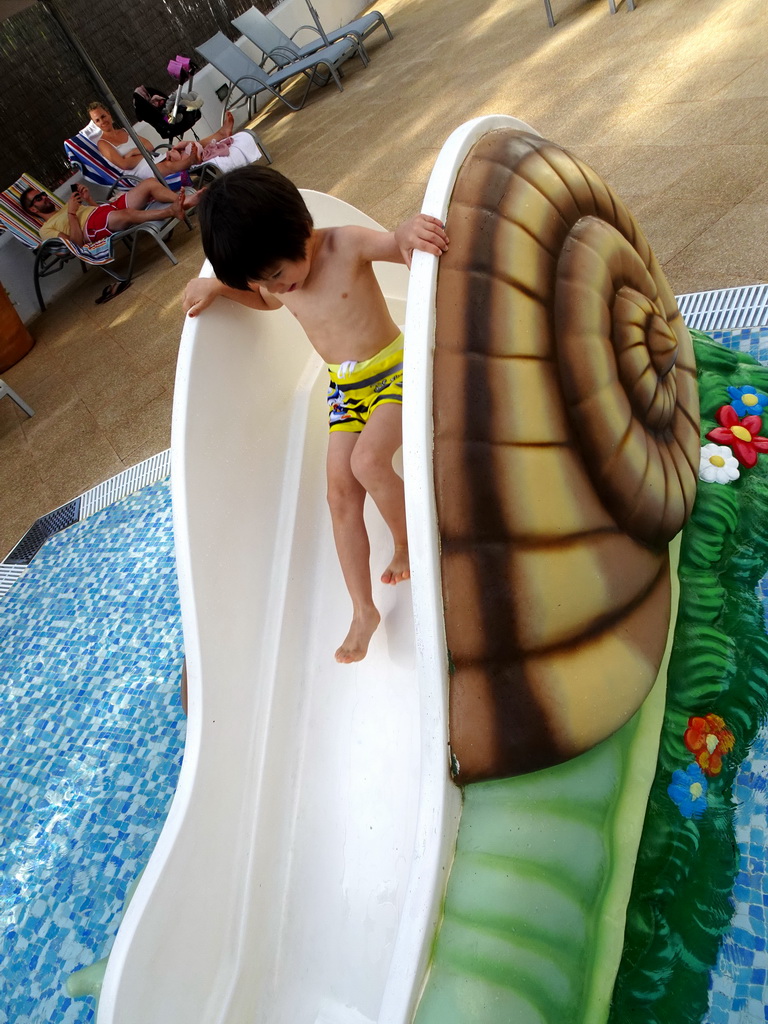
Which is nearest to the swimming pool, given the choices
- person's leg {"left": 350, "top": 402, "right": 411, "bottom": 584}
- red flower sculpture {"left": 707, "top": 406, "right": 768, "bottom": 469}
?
red flower sculpture {"left": 707, "top": 406, "right": 768, "bottom": 469}

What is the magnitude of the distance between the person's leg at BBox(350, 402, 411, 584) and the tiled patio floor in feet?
5.31

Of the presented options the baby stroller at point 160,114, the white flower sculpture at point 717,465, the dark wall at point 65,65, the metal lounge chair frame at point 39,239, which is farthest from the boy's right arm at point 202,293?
the dark wall at point 65,65

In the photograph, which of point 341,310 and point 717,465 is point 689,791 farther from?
point 341,310

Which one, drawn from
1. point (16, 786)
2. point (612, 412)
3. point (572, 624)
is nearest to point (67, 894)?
point (16, 786)

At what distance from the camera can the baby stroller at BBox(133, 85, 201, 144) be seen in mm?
6574

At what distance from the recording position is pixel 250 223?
1544mm

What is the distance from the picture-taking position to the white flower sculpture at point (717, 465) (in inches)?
70.3

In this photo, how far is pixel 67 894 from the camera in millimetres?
2045

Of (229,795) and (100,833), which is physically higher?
(229,795)

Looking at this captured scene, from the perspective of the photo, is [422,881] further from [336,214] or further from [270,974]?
[336,214]

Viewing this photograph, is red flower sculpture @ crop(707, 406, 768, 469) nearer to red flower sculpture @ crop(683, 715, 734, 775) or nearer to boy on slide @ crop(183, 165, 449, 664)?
red flower sculpture @ crop(683, 715, 734, 775)

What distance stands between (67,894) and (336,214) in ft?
6.70

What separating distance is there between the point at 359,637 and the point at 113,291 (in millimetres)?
5089

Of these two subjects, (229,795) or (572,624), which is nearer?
(572,624)
